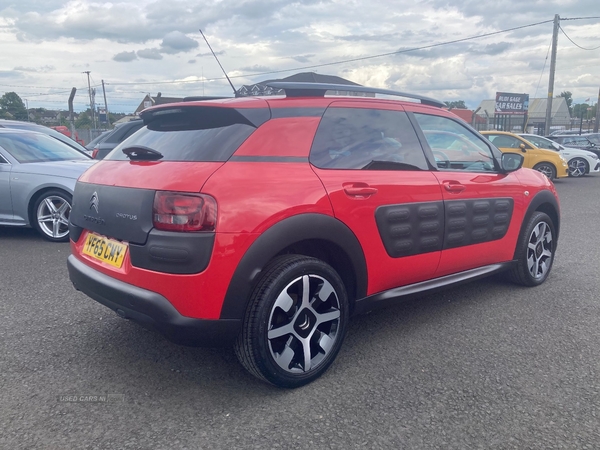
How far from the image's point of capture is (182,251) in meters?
2.62

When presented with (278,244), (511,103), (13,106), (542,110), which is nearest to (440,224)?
(278,244)

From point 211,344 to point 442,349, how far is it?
162cm

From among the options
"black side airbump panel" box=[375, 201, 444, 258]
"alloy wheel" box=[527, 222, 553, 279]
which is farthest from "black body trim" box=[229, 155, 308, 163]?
"alloy wheel" box=[527, 222, 553, 279]

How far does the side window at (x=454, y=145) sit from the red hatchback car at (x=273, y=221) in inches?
0.9

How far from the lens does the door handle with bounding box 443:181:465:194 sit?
3826mm

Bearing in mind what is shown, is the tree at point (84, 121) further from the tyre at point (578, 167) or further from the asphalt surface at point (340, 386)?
the asphalt surface at point (340, 386)

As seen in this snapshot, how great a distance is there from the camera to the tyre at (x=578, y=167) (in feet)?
57.5

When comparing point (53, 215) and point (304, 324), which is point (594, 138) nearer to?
point (53, 215)

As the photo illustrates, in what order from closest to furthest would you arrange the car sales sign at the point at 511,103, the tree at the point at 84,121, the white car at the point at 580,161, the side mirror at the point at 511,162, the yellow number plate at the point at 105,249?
the yellow number plate at the point at 105,249 → the side mirror at the point at 511,162 → the white car at the point at 580,161 → the car sales sign at the point at 511,103 → the tree at the point at 84,121

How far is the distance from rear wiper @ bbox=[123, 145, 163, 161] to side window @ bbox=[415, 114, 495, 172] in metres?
1.92

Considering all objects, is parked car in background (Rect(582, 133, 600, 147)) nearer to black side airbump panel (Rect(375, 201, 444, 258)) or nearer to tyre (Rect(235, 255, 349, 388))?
black side airbump panel (Rect(375, 201, 444, 258))

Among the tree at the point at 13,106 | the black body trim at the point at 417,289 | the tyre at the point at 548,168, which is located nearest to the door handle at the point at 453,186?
the black body trim at the point at 417,289

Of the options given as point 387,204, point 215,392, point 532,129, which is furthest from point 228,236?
point 532,129

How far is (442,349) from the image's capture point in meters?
3.53
